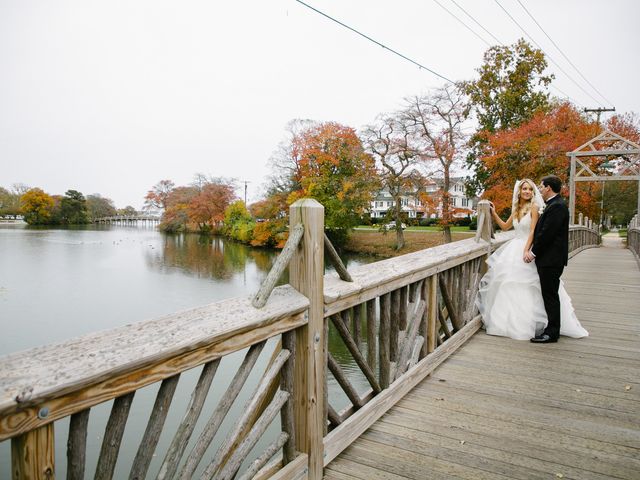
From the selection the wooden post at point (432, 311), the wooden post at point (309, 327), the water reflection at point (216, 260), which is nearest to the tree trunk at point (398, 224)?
the water reflection at point (216, 260)

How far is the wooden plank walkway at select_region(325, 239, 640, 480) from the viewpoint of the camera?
236 cm

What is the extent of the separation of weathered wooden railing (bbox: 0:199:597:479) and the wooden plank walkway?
0.61 feet

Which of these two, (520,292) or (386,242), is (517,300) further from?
(386,242)

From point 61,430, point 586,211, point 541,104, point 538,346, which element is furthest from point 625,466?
point 586,211

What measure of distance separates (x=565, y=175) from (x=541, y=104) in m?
5.98

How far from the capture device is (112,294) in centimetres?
1930

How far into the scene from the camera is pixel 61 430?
8.24 metres

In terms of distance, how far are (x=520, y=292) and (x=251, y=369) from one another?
12.7ft

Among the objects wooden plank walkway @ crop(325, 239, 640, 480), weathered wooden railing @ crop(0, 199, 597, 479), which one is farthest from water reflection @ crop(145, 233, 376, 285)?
weathered wooden railing @ crop(0, 199, 597, 479)

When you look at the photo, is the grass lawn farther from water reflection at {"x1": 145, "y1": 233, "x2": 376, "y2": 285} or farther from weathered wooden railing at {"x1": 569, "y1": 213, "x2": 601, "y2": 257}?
weathered wooden railing at {"x1": 569, "y1": 213, "x2": 601, "y2": 257}

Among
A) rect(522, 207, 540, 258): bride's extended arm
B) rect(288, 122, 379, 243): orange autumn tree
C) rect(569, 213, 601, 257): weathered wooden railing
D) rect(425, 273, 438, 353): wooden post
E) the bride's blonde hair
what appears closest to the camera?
rect(425, 273, 438, 353): wooden post

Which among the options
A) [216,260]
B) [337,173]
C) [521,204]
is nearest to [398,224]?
[337,173]

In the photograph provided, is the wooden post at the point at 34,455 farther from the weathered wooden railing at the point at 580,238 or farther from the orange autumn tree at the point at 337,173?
the orange autumn tree at the point at 337,173

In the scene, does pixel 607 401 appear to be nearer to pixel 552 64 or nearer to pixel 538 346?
pixel 538 346
